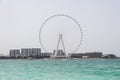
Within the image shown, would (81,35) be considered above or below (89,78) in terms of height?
above

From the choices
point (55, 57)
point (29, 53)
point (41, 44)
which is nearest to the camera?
point (41, 44)

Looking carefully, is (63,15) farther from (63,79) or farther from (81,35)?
(63,79)

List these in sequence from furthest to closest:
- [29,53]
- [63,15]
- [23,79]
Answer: [29,53], [63,15], [23,79]

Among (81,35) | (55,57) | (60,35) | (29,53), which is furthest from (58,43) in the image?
(29,53)

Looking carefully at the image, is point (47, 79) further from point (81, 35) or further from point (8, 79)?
point (81, 35)

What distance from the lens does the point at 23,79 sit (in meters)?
26.7

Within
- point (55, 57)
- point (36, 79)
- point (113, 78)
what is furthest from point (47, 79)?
point (55, 57)

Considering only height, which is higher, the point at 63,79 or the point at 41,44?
the point at 41,44

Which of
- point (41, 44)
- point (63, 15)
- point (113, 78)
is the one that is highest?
point (63, 15)

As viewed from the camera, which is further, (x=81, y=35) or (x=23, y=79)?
(x=81, y=35)

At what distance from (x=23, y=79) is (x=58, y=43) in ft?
237

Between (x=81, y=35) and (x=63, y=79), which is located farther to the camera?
(x=81, y=35)

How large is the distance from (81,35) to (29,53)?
362ft

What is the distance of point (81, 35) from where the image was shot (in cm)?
9212
